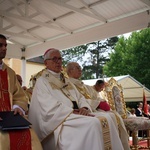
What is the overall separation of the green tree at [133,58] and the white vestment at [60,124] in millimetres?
23048

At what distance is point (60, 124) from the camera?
338 centimetres

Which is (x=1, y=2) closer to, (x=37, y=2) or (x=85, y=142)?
(x=37, y=2)

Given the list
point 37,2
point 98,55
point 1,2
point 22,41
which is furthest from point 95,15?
point 98,55

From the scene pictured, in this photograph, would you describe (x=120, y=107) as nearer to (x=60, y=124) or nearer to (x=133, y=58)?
(x=60, y=124)

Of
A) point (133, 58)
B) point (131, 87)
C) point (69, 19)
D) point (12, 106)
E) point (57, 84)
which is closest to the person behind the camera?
point (12, 106)

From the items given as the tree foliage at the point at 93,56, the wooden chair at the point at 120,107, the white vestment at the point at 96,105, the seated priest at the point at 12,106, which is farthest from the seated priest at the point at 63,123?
the tree foliage at the point at 93,56

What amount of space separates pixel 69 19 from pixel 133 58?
18555 mm

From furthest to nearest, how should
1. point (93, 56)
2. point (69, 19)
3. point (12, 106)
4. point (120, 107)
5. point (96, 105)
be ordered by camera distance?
point (93, 56) < point (69, 19) < point (120, 107) < point (96, 105) < point (12, 106)

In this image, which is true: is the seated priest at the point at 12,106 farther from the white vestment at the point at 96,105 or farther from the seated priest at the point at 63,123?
the white vestment at the point at 96,105

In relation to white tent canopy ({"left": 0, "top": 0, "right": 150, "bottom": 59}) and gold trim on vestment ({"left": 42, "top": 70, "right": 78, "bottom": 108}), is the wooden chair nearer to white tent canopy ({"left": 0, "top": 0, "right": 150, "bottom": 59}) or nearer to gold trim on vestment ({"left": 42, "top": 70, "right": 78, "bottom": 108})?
gold trim on vestment ({"left": 42, "top": 70, "right": 78, "bottom": 108})

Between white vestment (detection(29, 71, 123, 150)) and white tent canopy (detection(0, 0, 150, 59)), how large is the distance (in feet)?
14.3

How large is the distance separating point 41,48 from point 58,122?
8.13 m

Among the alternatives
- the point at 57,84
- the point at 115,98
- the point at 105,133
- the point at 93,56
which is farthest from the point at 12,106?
the point at 93,56

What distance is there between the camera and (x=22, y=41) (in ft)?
38.0
